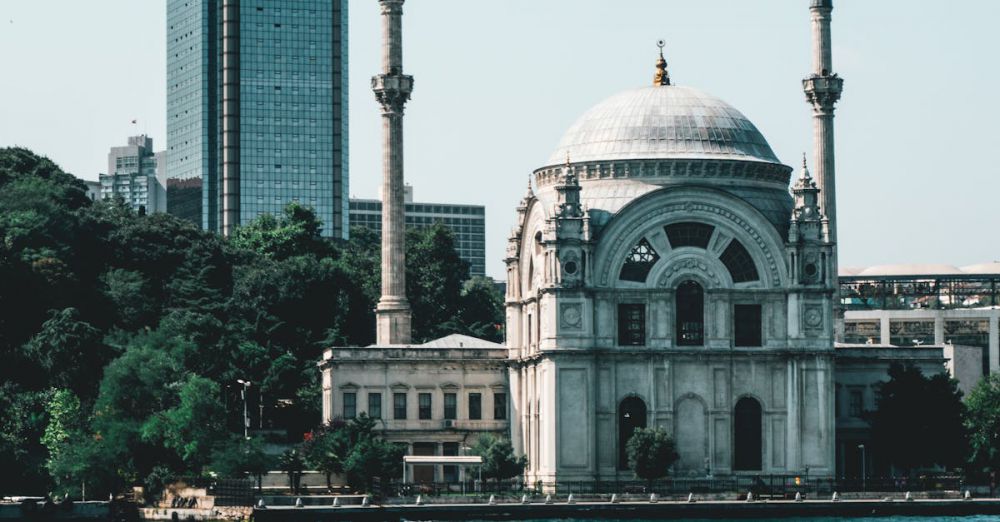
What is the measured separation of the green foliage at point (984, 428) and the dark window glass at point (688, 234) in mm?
16251

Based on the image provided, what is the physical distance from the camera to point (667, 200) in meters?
106

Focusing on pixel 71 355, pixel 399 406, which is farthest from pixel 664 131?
pixel 71 355

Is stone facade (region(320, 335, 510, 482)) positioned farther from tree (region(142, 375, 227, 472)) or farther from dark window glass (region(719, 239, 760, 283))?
dark window glass (region(719, 239, 760, 283))

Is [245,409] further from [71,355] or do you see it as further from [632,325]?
[632,325]

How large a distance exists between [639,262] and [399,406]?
15.2 m

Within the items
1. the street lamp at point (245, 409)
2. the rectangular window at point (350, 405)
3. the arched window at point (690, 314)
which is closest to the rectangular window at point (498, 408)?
the rectangular window at point (350, 405)

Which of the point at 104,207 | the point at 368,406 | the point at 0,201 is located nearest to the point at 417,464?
the point at 368,406

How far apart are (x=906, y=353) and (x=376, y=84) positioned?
30.3 m

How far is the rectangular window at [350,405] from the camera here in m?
113

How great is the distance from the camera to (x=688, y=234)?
4193 inches

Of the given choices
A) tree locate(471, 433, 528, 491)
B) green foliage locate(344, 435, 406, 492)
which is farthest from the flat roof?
green foliage locate(344, 435, 406, 492)

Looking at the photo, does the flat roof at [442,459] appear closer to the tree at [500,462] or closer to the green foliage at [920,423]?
the tree at [500,462]

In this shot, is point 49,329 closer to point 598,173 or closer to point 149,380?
point 149,380

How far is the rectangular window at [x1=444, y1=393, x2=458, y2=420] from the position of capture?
114 m
